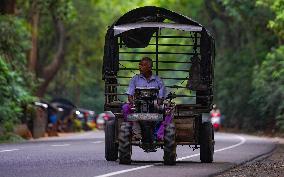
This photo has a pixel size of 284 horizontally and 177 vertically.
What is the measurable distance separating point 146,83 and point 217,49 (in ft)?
159

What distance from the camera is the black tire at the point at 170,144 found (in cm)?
1809

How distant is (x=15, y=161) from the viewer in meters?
18.8

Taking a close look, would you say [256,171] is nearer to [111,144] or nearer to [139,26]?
[111,144]

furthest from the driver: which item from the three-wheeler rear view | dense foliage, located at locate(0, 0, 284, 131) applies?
dense foliage, located at locate(0, 0, 284, 131)

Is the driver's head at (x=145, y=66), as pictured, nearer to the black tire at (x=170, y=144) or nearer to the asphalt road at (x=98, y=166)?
the black tire at (x=170, y=144)

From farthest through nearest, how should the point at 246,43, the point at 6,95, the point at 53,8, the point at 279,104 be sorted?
the point at 246,43 → the point at 279,104 → the point at 53,8 → the point at 6,95

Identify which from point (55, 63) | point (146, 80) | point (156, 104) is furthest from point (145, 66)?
point (55, 63)

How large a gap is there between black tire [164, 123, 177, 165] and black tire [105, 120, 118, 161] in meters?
1.90

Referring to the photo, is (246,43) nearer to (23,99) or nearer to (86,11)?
(86,11)

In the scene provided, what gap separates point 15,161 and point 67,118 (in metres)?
49.7

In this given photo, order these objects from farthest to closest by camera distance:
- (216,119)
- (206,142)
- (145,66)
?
(216,119) → (206,142) → (145,66)

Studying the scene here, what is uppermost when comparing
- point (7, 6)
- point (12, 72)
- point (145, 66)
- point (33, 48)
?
point (7, 6)

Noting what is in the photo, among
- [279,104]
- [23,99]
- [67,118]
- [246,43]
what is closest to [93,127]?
[67,118]

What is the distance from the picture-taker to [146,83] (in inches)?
760
